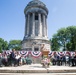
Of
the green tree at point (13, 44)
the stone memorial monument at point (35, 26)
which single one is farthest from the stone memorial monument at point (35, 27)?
the green tree at point (13, 44)

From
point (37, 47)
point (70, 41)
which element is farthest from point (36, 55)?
point (70, 41)

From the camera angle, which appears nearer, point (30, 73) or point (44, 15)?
point (30, 73)

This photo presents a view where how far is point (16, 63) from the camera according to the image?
601 inches

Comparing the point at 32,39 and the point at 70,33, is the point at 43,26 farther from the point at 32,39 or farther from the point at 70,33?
the point at 70,33

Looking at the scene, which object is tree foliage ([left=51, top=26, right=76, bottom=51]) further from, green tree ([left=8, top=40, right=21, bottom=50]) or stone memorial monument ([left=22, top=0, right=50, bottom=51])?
green tree ([left=8, top=40, right=21, bottom=50])

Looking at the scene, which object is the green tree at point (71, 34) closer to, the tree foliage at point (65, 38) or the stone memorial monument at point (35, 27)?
the tree foliage at point (65, 38)

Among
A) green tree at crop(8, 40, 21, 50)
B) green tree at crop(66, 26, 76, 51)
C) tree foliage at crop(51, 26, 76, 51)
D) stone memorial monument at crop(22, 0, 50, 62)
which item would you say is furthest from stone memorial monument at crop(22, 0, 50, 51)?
green tree at crop(8, 40, 21, 50)

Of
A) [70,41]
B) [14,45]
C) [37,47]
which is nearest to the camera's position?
[37,47]

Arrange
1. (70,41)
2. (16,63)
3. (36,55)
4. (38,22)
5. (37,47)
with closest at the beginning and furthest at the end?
(16,63) → (36,55) → (37,47) → (38,22) → (70,41)

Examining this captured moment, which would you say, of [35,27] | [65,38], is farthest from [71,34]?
[35,27]

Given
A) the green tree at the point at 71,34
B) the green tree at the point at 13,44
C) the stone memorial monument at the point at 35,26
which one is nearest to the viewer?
the stone memorial monument at the point at 35,26

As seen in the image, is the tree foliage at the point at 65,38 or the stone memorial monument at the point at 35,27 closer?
the stone memorial monument at the point at 35,27

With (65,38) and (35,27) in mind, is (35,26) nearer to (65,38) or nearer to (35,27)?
(35,27)

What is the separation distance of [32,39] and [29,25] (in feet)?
16.5
